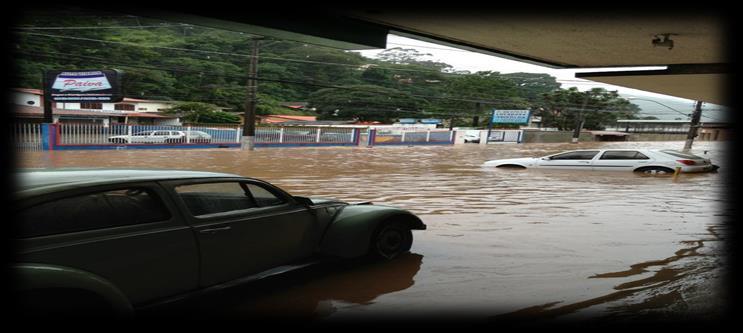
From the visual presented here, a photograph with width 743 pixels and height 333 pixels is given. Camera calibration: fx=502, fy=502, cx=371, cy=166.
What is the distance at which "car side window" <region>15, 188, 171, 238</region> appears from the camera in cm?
283

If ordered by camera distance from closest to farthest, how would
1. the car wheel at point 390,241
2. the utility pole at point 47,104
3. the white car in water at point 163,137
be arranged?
the car wheel at point 390,241
the white car in water at point 163,137
the utility pole at point 47,104

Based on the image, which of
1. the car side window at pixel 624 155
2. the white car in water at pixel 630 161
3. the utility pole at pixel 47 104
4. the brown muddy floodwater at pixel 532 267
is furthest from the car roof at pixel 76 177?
the utility pole at pixel 47 104

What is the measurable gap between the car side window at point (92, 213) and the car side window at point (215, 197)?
0.26m

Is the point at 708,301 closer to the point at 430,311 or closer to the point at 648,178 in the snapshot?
the point at 430,311

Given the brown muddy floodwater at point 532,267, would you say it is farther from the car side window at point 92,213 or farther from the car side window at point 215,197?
the car side window at point 92,213

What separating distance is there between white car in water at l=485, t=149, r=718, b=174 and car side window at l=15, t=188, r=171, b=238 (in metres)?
15.8

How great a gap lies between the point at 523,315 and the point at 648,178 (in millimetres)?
13140

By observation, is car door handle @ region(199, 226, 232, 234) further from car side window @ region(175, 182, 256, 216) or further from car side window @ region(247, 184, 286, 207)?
car side window @ region(247, 184, 286, 207)

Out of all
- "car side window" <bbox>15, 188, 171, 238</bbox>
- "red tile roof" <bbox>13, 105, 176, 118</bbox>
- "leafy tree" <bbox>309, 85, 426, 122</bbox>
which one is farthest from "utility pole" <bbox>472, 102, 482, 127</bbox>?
"car side window" <bbox>15, 188, 171, 238</bbox>

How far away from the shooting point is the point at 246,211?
4086 millimetres

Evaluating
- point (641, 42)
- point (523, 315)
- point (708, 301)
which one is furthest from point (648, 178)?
point (523, 315)

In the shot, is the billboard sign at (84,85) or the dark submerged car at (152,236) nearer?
the dark submerged car at (152,236)

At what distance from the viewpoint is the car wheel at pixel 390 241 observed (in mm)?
5090

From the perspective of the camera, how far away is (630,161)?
637 inches
